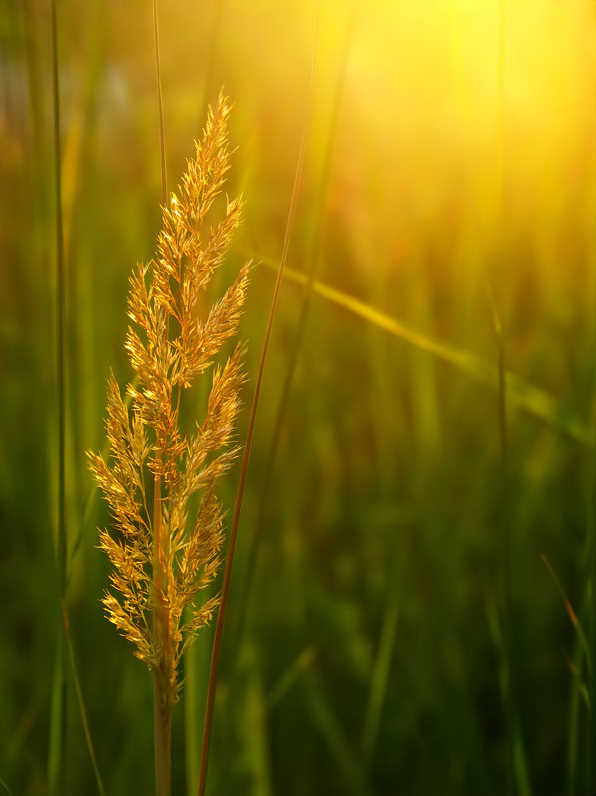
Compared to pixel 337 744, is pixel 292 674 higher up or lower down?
higher up

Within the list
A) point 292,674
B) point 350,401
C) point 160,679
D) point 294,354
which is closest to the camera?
point 160,679

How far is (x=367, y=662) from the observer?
3.51 feet

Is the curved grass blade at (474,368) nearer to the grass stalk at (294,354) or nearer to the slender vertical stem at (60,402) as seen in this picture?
the grass stalk at (294,354)

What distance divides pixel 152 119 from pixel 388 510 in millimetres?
849

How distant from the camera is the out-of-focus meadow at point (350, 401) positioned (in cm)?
66

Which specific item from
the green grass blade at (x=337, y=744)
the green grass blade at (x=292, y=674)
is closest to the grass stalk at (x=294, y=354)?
the green grass blade at (x=292, y=674)

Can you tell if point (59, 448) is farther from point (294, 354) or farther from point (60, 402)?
point (294, 354)

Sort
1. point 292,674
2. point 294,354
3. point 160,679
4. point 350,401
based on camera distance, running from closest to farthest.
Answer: point 160,679 → point 294,354 → point 292,674 → point 350,401

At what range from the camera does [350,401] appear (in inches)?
63.2

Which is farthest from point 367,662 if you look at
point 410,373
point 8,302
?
point 8,302

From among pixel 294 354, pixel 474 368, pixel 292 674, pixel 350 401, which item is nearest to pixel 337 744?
pixel 292 674

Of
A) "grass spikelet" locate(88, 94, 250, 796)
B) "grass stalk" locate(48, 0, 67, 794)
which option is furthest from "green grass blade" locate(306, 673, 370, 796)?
"grass spikelet" locate(88, 94, 250, 796)

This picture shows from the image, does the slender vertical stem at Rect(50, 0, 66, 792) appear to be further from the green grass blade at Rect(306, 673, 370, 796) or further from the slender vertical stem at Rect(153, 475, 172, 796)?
the green grass blade at Rect(306, 673, 370, 796)

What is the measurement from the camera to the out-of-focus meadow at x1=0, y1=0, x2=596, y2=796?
0.66 m
